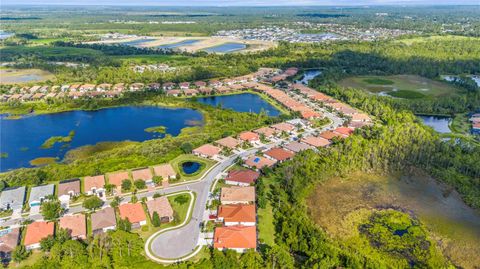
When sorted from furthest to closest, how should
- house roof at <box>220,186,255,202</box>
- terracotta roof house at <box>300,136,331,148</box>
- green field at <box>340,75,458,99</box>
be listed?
1. green field at <box>340,75,458,99</box>
2. terracotta roof house at <box>300,136,331,148</box>
3. house roof at <box>220,186,255,202</box>

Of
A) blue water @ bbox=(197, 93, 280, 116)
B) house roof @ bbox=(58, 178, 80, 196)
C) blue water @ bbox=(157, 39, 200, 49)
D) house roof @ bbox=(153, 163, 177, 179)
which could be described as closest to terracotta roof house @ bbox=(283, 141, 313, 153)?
house roof @ bbox=(153, 163, 177, 179)

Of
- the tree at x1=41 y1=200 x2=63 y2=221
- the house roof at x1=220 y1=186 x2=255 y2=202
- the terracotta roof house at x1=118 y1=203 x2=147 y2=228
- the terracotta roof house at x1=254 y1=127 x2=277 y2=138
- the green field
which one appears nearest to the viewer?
the terracotta roof house at x1=118 y1=203 x2=147 y2=228

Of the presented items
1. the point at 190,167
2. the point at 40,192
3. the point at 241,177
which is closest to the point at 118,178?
the point at 40,192

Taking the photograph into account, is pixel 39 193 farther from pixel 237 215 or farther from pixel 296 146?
pixel 296 146

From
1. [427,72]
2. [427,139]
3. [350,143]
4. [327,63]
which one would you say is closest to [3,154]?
[350,143]

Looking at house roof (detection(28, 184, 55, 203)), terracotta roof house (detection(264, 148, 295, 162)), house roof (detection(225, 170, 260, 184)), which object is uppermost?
terracotta roof house (detection(264, 148, 295, 162))

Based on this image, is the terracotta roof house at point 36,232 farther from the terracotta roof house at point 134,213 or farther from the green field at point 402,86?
the green field at point 402,86

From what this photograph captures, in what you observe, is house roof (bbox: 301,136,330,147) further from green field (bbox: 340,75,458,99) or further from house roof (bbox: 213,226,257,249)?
green field (bbox: 340,75,458,99)
